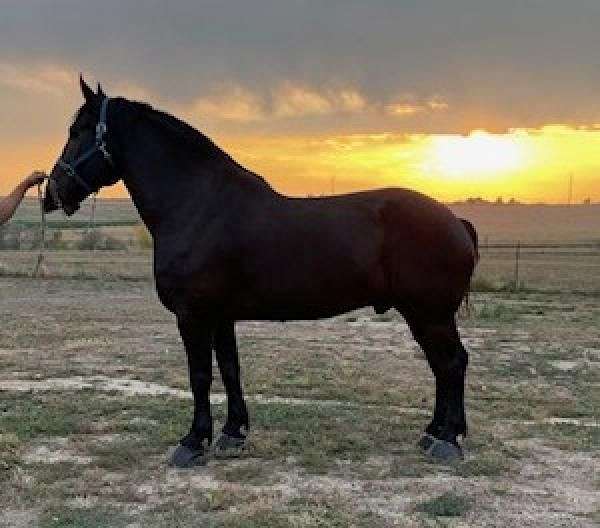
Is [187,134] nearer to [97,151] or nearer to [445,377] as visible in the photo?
[97,151]

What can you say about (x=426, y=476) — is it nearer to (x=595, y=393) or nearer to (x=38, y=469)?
(x=38, y=469)

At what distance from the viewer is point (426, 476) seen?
538cm

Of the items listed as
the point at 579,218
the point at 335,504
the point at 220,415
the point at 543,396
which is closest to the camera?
the point at 335,504

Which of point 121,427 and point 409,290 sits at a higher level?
point 409,290

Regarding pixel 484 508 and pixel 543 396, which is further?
pixel 543 396

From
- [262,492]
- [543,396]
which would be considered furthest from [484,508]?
[543,396]

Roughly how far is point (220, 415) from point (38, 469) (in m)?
1.86

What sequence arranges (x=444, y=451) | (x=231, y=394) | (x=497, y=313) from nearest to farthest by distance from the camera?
(x=444, y=451)
(x=231, y=394)
(x=497, y=313)

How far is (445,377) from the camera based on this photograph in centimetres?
597

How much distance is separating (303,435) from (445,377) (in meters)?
1.21

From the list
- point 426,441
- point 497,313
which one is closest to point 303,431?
point 426,441

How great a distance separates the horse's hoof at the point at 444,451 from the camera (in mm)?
5695

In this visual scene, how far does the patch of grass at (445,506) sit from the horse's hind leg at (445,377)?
0.89m

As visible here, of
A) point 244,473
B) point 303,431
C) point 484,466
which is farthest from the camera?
point 303,431
